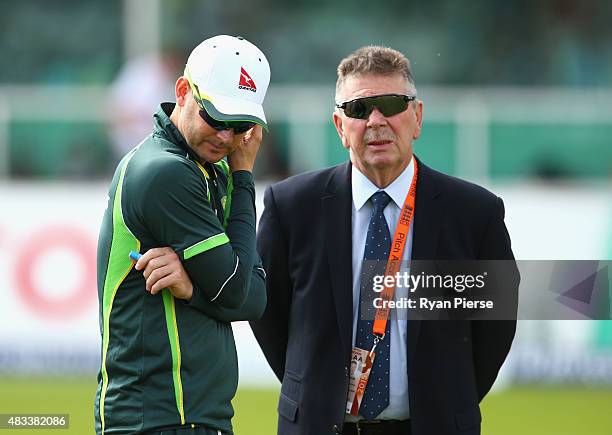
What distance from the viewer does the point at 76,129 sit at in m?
13.4

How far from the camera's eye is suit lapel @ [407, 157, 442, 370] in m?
4.69

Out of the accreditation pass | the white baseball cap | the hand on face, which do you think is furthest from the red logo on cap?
the accreditation pass

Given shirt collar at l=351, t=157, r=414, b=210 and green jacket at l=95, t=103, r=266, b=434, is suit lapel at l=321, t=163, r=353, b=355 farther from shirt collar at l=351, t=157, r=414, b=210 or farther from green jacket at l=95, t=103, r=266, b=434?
green jacket at l=95, t=103, r=266, b=434

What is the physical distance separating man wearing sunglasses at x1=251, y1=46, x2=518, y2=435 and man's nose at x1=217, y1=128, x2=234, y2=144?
87cm

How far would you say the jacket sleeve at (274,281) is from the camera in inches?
196

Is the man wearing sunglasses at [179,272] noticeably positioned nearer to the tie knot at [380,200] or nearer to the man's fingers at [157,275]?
the man's fingers at [157,275]

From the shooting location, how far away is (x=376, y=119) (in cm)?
481

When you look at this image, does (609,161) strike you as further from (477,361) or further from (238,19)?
(477,361)

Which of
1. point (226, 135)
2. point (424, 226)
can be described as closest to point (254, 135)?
point (226, 135)

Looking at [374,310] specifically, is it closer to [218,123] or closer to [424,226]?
[424,226]

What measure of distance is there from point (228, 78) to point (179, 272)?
67 centimetres

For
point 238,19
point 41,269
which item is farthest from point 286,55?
point 41,269

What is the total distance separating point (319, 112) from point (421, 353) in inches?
342

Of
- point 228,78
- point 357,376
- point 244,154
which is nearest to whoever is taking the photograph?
point 228,78
